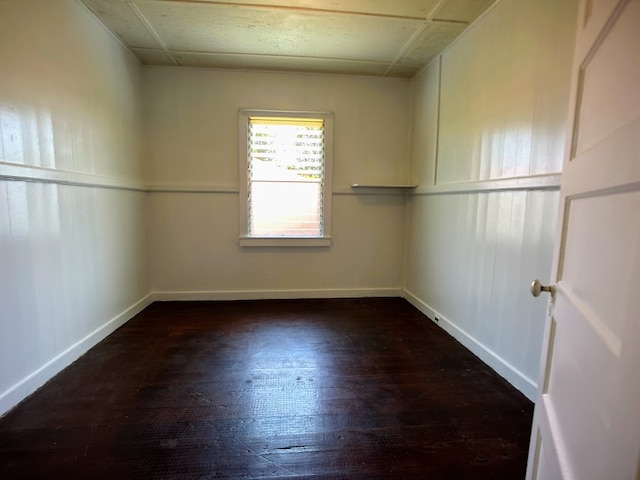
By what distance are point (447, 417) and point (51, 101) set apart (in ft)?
10.0

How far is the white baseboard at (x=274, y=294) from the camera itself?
150 inches

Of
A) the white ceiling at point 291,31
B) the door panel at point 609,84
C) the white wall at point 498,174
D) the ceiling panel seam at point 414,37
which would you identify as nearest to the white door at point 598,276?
the door panel at point 609,84

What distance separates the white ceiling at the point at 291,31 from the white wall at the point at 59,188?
0.40 m

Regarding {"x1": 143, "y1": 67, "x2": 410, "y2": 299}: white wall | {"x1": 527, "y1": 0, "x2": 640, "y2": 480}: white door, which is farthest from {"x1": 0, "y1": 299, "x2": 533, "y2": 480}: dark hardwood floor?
{"x1": 143, "y1": 67, "x2": 410, "y2": 299}: white wall

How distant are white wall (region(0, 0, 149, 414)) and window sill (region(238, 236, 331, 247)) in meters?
1.20

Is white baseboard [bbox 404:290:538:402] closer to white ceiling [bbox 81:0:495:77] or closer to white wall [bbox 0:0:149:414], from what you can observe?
white ceiling [bbox 81:0:495:77]

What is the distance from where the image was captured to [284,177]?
12.5 feet

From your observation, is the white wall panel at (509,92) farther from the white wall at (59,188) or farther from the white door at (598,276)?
the white wall at (59,188)

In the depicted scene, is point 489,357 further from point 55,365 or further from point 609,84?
point 55,365

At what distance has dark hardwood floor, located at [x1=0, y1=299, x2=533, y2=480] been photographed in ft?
4.83

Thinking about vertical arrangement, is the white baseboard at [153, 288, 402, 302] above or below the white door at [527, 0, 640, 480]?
below

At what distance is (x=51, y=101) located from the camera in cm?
212

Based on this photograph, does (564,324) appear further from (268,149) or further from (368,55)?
(268,149)

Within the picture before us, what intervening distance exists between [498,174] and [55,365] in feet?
10.7
